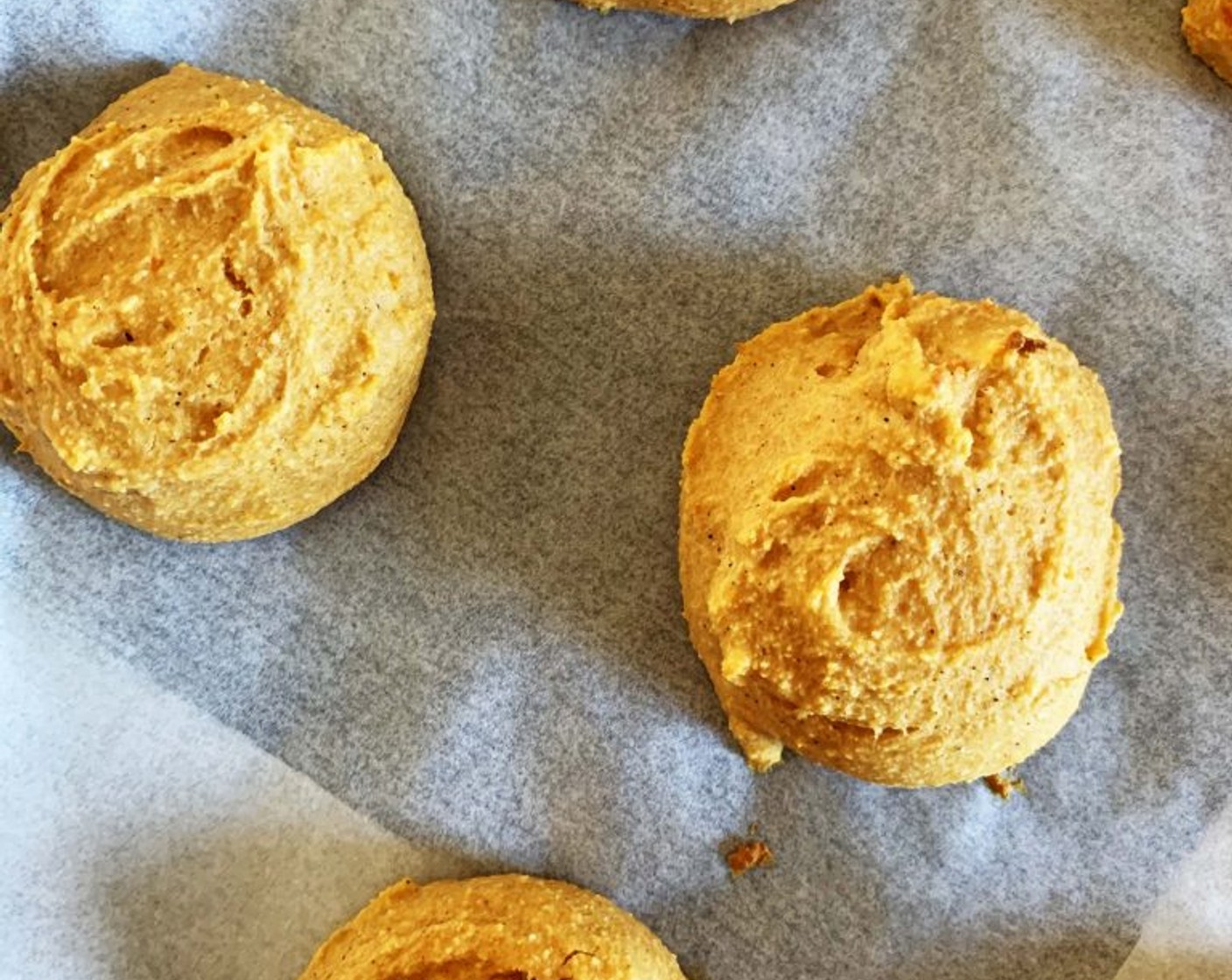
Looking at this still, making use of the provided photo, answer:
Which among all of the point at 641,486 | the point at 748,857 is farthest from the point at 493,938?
the point at 641,486

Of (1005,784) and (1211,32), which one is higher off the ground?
(1211,32)

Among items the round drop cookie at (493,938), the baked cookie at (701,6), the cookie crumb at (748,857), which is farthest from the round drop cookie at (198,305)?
the cookie crumb at (748,857)

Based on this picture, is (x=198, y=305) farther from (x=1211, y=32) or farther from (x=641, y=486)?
(x=1211, y=32)

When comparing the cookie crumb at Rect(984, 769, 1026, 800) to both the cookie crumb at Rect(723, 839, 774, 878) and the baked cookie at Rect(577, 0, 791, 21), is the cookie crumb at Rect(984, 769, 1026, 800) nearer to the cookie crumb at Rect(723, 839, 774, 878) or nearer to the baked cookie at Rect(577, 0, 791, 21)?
the cookie crumb at Rect(723, 839, 774, 878)

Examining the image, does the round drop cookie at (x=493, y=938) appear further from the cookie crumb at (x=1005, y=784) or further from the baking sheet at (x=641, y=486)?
the cookie crumb at (x=1005, y=784)

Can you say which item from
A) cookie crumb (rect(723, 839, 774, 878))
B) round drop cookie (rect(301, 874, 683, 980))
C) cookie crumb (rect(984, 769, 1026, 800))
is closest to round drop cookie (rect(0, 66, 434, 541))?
round drop cookie (rect(301, 874, 683, 980))

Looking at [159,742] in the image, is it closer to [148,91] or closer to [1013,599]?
[148,91]
